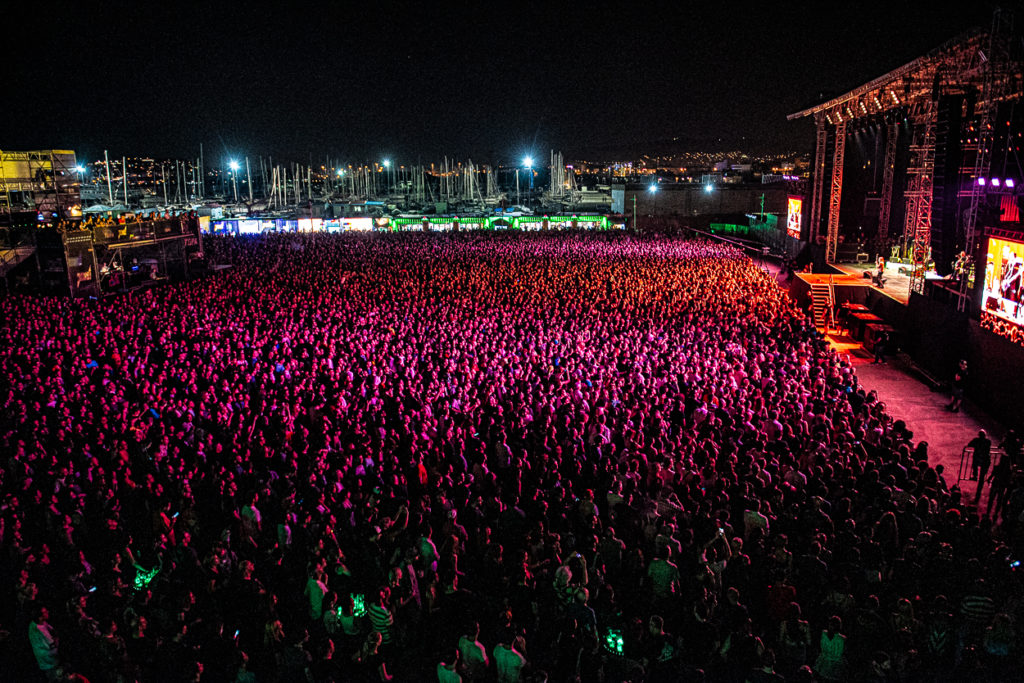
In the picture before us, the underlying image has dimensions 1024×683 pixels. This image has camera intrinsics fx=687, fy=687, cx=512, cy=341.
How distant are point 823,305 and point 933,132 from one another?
223 inches

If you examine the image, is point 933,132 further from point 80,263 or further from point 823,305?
point 80,263

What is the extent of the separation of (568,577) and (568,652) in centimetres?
52

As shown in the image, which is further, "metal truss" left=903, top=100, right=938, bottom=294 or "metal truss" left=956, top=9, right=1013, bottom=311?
"metal truss" left=903, top=100, right=938, bottom=294

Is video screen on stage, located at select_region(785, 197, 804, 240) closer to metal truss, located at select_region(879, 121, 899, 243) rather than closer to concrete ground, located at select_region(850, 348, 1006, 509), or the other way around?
metal truss, located at select_region(879, 121, 899, 243)

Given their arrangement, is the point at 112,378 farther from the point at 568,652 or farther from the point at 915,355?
the point at 915,355

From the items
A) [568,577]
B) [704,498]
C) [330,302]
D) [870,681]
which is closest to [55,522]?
[568,577]

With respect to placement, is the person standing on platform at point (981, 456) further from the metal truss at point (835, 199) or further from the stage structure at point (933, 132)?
the metal truss at point (835, 199)

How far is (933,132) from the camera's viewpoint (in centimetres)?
1873

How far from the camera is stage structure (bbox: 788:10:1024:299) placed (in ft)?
44.0

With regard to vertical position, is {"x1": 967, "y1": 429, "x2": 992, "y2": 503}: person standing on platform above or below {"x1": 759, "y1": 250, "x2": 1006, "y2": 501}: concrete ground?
above

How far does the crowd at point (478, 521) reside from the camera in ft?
15.6

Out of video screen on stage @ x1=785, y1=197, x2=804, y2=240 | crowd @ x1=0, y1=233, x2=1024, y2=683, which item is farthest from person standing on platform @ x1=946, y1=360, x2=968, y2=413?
video screen on stage @ x1=785, y1=197, x2=804, y2=240

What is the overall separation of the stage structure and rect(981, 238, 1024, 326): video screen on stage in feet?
2.37

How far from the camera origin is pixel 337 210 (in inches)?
2009
